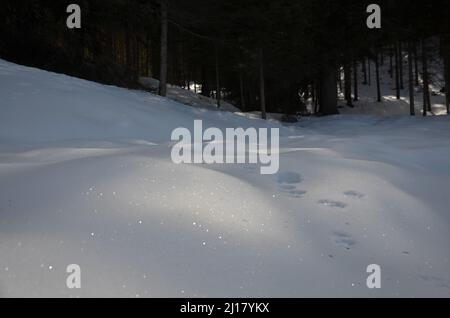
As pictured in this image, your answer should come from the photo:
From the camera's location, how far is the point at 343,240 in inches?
113

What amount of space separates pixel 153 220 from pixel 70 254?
0.59 metres

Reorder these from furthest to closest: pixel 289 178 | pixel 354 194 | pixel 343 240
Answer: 1. pixel 289 178
2. pixel 354 194
3. pixel 343 240

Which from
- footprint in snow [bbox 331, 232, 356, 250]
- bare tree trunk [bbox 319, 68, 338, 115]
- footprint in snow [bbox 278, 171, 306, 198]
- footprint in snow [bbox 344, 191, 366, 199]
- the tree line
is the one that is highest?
the tree line

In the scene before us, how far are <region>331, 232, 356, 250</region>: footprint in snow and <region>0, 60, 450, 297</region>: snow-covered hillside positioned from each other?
1 cm

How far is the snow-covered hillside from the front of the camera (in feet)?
7.28

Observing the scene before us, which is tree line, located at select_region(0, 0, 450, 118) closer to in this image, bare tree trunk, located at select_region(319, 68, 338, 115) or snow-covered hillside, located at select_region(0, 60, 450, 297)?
bare tree trunk, located at select_region(319, 68, 338, 115)

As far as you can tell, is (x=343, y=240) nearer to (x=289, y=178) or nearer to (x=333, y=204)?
(x=333, y=204)

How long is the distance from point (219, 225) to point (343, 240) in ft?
2.97

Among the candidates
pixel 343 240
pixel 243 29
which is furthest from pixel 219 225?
pixel 243 29

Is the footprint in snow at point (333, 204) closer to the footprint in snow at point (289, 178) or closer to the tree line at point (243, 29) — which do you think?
the footprint in snow at point (289, 178)

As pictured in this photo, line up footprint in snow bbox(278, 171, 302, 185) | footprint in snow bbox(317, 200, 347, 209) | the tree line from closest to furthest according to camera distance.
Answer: footprint in snow bbox(317, 200, 347, 209) → footprint in snow bbox(278, 171, 302, 185) → the tree line

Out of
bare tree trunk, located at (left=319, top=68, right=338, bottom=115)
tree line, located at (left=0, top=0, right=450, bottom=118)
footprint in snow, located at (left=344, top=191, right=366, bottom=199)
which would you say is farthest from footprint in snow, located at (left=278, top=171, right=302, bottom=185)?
bare tree trunk, located at (left=319, top=68, right=338, bottom=115)

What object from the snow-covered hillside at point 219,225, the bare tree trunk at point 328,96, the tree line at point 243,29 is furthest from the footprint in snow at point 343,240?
the bare tree trunk at point 328,96

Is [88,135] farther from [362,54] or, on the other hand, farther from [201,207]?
[362,54]
